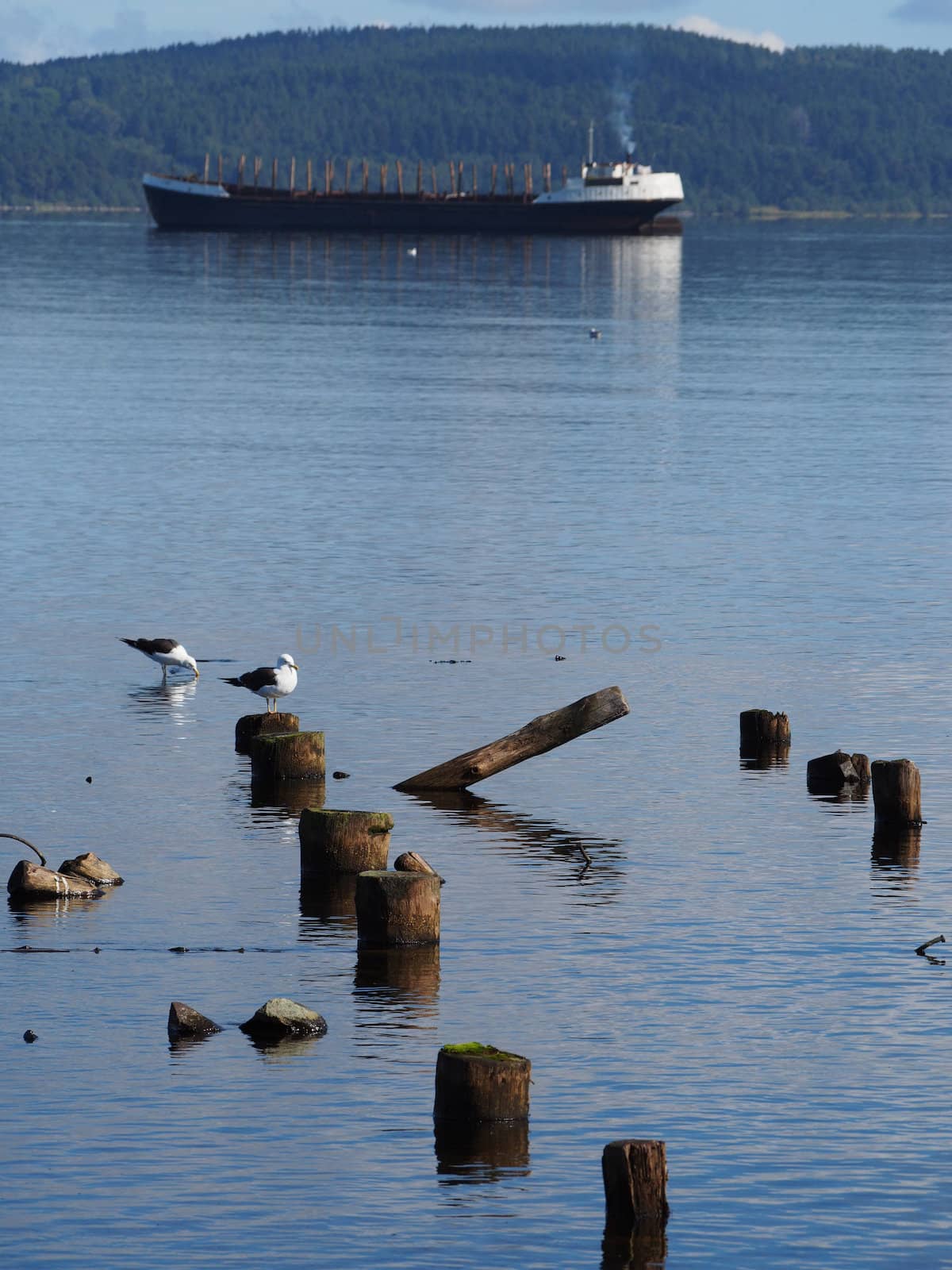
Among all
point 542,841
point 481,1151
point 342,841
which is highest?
point 342,841

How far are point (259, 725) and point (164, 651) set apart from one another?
11.6 feet

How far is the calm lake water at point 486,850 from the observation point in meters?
14.0

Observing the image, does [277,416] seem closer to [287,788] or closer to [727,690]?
[727,690]

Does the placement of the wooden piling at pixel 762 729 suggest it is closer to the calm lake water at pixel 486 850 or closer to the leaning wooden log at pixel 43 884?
the calm lake water at pixel 486 850

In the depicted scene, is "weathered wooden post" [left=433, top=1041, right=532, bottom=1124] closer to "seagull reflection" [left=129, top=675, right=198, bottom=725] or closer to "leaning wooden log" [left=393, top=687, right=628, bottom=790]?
"leaning wooden log" [left=393, top=687, right=628, bottom=790]

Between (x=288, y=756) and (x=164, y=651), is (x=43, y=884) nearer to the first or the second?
(x=288, y=756)

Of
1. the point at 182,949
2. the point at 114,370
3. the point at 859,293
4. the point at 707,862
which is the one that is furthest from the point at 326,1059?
the point at 859,293

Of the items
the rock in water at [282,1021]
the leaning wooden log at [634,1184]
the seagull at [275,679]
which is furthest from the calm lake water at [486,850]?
the seagull at [275,679]

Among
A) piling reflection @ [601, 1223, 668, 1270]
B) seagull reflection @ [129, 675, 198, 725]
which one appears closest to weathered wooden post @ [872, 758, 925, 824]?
seagull reflection @ [129, 675, 198, 725]

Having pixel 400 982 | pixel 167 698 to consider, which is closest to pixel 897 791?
pixel 400 982

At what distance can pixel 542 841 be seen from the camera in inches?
859

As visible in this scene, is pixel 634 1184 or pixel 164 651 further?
pixel 164 651

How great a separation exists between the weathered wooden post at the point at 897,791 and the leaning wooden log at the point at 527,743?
265 centimetres

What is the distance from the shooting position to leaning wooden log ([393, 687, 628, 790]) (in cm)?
2192
